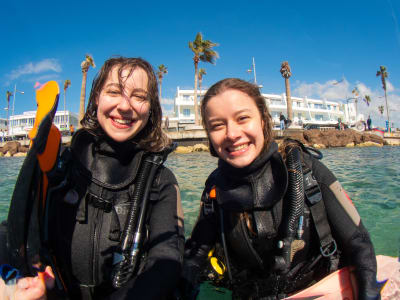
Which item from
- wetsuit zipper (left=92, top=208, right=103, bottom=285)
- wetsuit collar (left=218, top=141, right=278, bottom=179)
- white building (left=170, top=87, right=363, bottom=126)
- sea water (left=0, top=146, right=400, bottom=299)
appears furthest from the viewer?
white building (left=170, top=87, right=363, bottom=126)

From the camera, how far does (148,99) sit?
1.87 metres

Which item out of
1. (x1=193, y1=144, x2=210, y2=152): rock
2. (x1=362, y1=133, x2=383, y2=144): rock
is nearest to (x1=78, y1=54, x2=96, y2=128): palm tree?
(x1=193, y1=144, x2=210, y2=152): rock

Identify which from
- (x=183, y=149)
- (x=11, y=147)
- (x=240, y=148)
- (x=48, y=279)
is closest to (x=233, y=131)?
(x=240, y=148)

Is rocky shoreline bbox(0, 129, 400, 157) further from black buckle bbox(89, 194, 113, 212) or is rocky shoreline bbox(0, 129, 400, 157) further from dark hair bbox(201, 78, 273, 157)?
black buckle bbox(89, 194, 113, 212)

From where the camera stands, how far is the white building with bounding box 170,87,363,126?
4584 centimetres

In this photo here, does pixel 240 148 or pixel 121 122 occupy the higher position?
pixel 121 122

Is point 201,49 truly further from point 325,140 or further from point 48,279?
point 48,279

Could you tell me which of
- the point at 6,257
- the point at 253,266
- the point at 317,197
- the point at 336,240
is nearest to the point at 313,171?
the point at 317,197

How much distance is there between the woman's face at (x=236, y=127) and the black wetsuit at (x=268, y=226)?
0.09 metres

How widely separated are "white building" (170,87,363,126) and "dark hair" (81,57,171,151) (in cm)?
3783

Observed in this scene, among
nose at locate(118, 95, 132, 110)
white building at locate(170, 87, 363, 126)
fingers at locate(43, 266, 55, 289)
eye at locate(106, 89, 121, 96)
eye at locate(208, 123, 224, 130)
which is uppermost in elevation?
white building at locate(170, 87, 363, 126)

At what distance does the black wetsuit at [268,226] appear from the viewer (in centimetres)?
163

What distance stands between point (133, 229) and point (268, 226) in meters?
0.90

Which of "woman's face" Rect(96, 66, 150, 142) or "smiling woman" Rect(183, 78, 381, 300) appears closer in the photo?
"smiling woman" Rect(183, 78, 381, 300)
